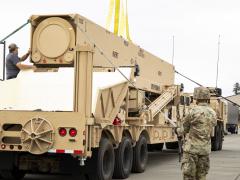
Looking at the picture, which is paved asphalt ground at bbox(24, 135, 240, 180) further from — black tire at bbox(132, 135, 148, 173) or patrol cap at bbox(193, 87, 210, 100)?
patrol cap at bbox(193, 87, 210, 100)

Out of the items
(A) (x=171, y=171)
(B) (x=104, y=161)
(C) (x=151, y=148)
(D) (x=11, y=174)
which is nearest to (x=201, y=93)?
(B) (x=104, y=161)

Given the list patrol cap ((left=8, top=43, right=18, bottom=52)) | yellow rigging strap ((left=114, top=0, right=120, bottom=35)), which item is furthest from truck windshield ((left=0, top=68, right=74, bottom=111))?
yellow rigging strap ((left=114, top=0, right=120, bottom=35))

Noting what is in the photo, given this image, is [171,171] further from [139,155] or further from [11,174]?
[11,174]

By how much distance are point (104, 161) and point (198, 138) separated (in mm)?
3027

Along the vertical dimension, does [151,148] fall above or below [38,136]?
below

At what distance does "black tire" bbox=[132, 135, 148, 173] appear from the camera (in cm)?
1199

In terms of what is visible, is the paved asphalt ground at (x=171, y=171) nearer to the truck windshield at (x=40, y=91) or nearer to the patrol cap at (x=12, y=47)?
the truck windshield at (x=40, y=91)

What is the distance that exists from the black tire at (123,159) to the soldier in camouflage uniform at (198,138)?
342 centimetres

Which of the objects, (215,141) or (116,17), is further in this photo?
(215,141)

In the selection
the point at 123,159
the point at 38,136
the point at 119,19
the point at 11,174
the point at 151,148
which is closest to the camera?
the point at 38,136

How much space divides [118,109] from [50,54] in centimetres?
193

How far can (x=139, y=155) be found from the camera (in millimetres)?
12102

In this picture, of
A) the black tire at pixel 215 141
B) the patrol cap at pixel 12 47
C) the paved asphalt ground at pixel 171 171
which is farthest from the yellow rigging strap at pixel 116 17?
the black tire at pixel 215 141

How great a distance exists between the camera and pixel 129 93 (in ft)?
39.3
